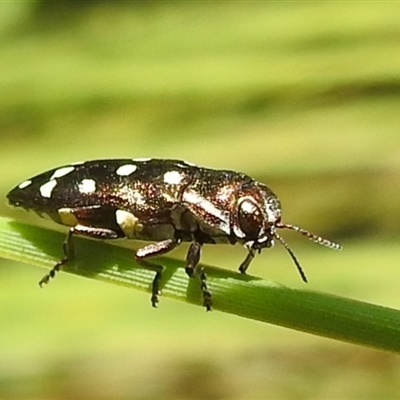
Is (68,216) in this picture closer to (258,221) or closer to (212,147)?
(258,221)

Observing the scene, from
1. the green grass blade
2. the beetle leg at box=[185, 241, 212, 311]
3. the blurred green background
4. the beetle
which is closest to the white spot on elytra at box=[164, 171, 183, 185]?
the beetle

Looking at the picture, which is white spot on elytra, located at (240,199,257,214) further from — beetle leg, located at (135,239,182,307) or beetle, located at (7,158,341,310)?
beetle leg, located at (135,239,182,307)

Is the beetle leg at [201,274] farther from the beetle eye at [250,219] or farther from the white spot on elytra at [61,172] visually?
the white spot on elytra at [61,172]

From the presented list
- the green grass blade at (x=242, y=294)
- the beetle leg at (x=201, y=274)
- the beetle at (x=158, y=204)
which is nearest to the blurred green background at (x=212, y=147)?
the beetle at (x=158, y=204)

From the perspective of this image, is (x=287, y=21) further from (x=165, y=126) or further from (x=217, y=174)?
(x=217, y=174)

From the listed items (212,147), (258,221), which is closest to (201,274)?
(258,221)

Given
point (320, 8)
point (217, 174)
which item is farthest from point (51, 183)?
point (320, 8)
